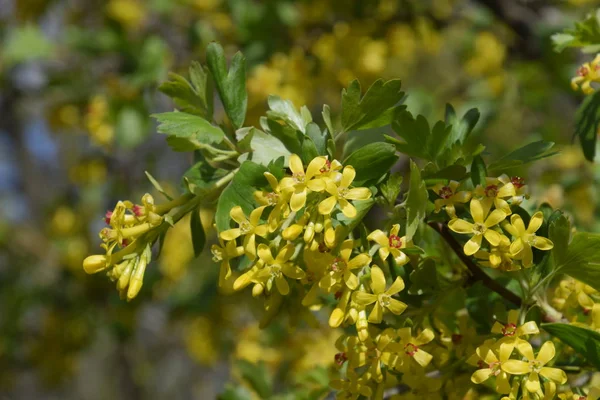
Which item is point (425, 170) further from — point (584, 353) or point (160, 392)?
point (160, 392)

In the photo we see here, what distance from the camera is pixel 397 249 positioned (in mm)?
572

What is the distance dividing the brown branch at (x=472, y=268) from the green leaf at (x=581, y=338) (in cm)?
6

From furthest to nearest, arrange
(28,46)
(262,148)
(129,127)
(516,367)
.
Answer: (28,46) → (129,127) → (262,148) → (516,367)

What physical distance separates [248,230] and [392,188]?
0.48 feet

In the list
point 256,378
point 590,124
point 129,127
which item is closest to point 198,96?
point 590,124

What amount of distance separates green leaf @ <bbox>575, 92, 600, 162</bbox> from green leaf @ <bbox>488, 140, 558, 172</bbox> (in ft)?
0.46

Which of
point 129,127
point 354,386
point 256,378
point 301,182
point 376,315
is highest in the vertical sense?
point 301,182

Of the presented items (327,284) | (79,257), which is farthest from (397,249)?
(79,257)

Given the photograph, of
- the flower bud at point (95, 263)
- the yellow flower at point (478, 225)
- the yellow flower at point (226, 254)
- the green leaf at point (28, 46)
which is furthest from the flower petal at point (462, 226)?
the green leaf at point (28, 46)

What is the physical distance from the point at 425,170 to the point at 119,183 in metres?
2.09

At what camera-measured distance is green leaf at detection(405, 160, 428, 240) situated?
57 centimetres

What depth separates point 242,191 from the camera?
2.02 ft

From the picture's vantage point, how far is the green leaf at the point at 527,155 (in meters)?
0.60

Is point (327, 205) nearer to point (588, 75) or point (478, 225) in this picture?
point (478, 225)
